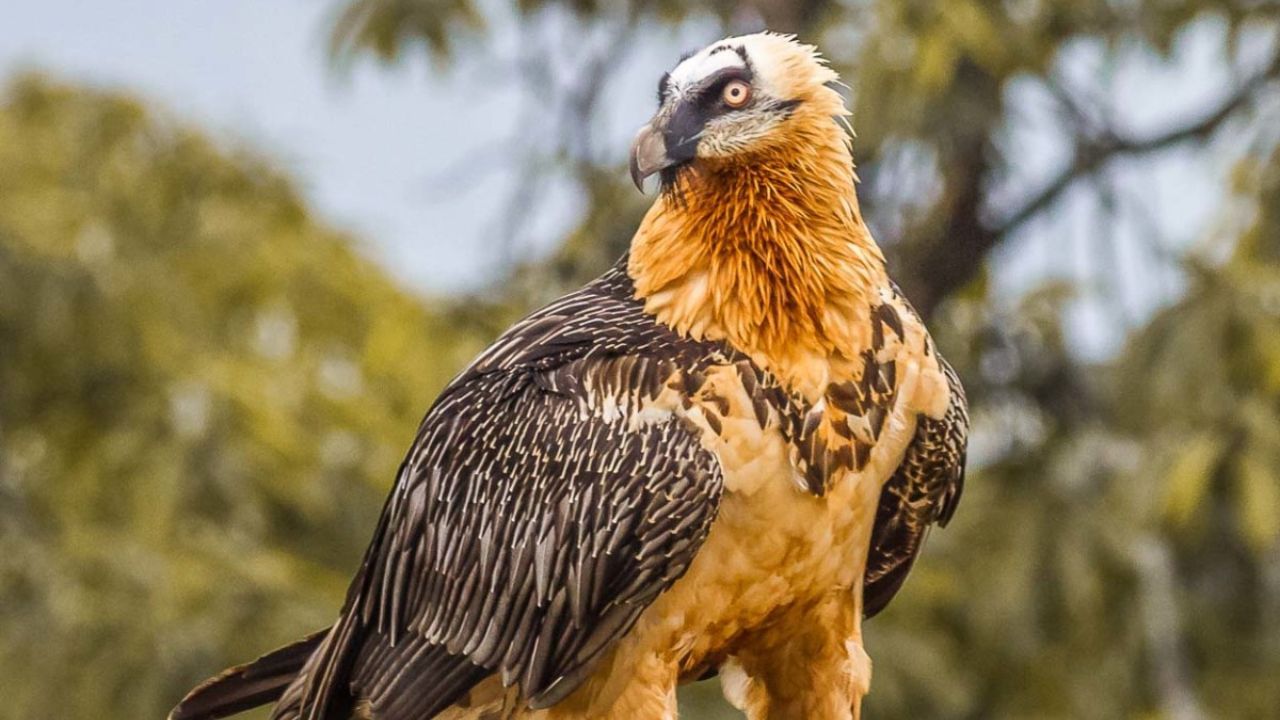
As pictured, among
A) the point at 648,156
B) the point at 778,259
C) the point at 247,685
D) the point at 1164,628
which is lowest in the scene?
the point at 1164,628

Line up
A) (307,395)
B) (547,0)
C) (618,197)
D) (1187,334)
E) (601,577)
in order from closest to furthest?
(601,577) → (1187,334) → (618,197) → (547,0) → (307,395)

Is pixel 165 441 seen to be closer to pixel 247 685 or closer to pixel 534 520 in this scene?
pixel 247 685

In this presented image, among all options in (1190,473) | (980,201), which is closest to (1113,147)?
(980,201)

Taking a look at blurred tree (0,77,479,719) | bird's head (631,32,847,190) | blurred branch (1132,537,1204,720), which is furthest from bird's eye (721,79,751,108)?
blurred tree (0,77,479,719)

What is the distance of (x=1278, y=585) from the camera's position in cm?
1171

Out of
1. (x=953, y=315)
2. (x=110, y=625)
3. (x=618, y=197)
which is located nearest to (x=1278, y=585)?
(x=953, y=315)

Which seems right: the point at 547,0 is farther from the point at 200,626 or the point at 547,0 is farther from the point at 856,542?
the point at 856,542

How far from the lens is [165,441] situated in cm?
1234

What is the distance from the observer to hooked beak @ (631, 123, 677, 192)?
525cm

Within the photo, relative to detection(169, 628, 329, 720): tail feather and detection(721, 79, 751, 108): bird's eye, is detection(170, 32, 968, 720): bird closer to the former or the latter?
detection(721, 79, 751, 108): bird's eye

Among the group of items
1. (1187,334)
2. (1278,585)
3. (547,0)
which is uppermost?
(547,0)

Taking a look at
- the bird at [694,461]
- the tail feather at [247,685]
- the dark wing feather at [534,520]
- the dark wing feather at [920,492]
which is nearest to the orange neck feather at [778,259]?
the bird at [694,461]

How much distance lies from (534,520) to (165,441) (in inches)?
281

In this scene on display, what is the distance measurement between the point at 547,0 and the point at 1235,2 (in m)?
3.16
